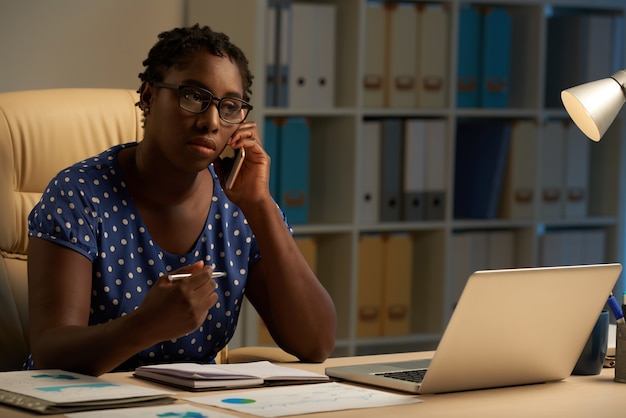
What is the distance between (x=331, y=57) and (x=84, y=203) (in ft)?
5.67

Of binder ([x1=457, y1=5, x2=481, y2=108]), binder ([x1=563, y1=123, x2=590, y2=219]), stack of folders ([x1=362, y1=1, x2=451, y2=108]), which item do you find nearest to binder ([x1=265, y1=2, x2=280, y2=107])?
stack of folders ([x1=362, y1=1, x2=451, y2=108])

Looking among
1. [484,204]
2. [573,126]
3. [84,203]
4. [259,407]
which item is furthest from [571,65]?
[259,407]

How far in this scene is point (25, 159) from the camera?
2289 mm

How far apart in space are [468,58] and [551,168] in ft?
1.71

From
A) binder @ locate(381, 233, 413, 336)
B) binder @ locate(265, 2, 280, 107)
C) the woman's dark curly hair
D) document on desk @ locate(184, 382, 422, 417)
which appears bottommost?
binder @ locate(381, 233, 413, 336)

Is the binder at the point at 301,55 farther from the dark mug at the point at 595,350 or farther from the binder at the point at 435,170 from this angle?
the dark mug at the point at 595,350

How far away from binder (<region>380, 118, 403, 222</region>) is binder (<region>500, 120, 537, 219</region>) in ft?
1.48

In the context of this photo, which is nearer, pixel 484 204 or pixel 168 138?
pixel 168 138

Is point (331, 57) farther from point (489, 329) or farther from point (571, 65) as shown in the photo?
point (489, 329)

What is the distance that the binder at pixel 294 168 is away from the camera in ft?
11.5

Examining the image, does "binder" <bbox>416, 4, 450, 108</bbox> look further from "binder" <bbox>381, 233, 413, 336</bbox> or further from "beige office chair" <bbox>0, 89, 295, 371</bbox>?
"beige office chair" <bbox>0, 89, 295, 371</bbox>

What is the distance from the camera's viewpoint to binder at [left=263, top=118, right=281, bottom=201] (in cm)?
348

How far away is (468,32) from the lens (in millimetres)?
3834

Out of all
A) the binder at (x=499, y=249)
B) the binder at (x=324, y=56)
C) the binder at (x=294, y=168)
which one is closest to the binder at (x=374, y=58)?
the binder at (x=324, y=56)
